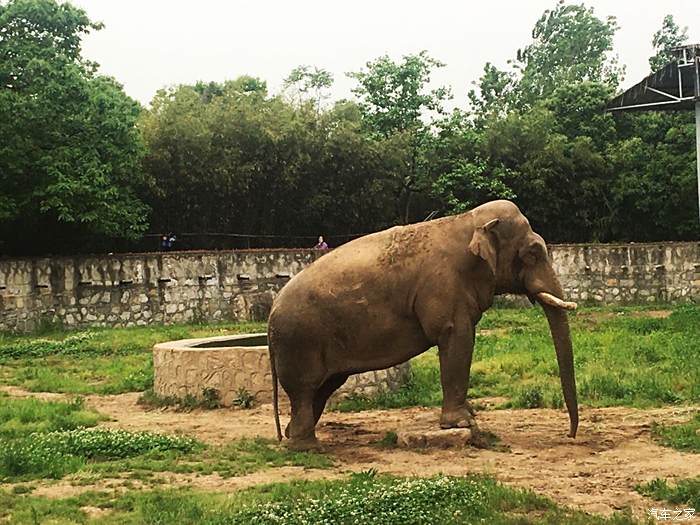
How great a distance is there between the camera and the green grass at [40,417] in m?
10.9

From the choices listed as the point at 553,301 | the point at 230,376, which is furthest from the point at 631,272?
the point at 553,301

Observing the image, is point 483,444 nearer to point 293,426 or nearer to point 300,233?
point 293,426

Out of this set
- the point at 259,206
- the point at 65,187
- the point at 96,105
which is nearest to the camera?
the point at 65,187

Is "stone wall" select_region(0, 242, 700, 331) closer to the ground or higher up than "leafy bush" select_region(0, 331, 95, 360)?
higher up

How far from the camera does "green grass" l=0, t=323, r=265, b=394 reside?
50.0 ft

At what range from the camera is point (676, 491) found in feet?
22.8

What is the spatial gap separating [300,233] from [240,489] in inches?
961

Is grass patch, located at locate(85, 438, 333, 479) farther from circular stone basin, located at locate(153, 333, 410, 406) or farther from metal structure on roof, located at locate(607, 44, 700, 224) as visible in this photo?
metal structure on roof, located at locate(607, 44, 700, 224)

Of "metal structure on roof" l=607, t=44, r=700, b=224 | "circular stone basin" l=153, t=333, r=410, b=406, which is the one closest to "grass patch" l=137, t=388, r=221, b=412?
"circular stone basin" l=153, t=333, r=410, b=406

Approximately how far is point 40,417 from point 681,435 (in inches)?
308

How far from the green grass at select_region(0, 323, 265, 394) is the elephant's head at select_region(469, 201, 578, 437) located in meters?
7.41

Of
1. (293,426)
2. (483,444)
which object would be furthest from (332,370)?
(483,444)

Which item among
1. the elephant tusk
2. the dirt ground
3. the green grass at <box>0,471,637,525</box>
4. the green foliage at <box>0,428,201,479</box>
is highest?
the elephant tusk

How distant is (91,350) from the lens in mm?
19266
